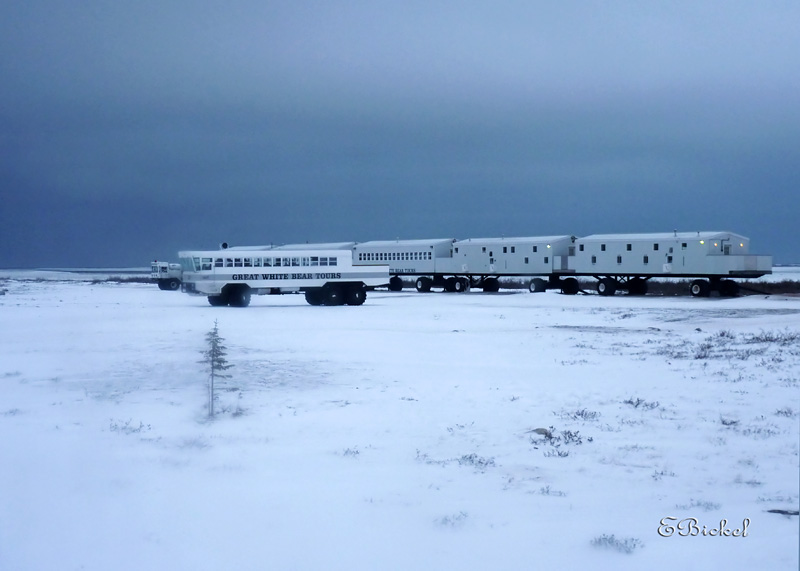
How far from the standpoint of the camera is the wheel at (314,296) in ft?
137

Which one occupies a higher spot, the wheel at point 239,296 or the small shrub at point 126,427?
the wheel at point 239,296

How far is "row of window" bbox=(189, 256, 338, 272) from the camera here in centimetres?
3953

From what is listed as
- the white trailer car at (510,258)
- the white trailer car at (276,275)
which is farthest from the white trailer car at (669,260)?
the white trailer car at (276,275)

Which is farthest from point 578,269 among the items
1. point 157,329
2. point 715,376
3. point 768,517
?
point 768,517

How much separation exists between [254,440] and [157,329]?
1775 cm

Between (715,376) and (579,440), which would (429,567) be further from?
(715,376)

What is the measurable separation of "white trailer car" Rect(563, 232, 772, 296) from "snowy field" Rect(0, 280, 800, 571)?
3005 cm

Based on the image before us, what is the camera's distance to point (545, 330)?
89.6ft

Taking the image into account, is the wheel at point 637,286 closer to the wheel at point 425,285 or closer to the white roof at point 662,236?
the white roof at point 662,236

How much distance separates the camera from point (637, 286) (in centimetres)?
5441

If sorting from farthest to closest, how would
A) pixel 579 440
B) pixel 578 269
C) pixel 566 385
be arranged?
pixel 578 269, pixel 566 385, pixel 579 440

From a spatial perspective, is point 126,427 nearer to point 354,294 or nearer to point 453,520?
point 453,520

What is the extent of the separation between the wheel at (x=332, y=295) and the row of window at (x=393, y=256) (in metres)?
23.6

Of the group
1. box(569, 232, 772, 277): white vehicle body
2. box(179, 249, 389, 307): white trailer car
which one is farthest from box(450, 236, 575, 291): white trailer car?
box(179, 249, 389, 307): white trailer car
